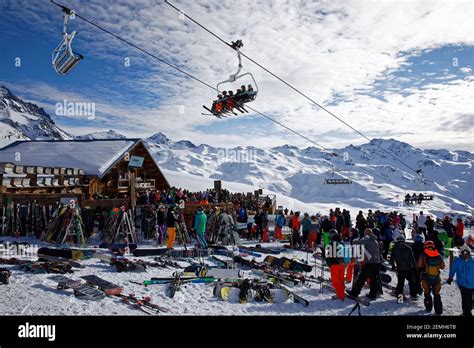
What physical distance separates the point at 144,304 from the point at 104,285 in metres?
1.42

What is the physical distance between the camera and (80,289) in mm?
7730

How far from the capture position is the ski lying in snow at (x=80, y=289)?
750 cm

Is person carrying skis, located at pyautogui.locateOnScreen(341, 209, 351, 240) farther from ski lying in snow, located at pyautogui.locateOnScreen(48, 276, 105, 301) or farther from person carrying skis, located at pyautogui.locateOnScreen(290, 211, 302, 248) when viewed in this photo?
ski lying in snow, located at pyautogui.locateOnScreen(48, 276, 105, 301)

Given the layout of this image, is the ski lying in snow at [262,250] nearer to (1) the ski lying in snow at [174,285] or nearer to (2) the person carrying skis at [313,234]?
(2) the person carrying skis at [313,234]

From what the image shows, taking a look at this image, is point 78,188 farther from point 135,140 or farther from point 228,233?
point 228,233

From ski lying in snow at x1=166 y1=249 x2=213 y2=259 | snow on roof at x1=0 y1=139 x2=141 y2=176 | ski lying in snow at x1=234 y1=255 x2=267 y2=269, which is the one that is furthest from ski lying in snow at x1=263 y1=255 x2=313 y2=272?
snow on roof at x1=0 y1=139 x2=141 y2=176

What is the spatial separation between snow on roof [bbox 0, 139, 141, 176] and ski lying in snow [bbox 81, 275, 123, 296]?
12.0 meters

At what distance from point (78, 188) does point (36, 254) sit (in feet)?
28.6

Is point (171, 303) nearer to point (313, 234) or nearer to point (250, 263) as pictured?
point (250, 263)

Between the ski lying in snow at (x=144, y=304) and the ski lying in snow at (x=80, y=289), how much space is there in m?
0.52

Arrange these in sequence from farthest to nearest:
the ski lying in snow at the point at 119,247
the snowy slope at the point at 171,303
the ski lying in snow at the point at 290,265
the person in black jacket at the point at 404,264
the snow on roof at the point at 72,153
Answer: the snow on roof at the point at 72,153
the ski lying in snow at the point at 119,247
the ski lying in snow at the point at 290,265
the person in black jacket at the point at 404,264
the snowy slope at the point at 171,303

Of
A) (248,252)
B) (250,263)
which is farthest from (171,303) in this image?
(248,252)

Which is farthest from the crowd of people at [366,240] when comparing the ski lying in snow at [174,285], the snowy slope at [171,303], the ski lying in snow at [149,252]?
the ski lying in snow at [174,285]
